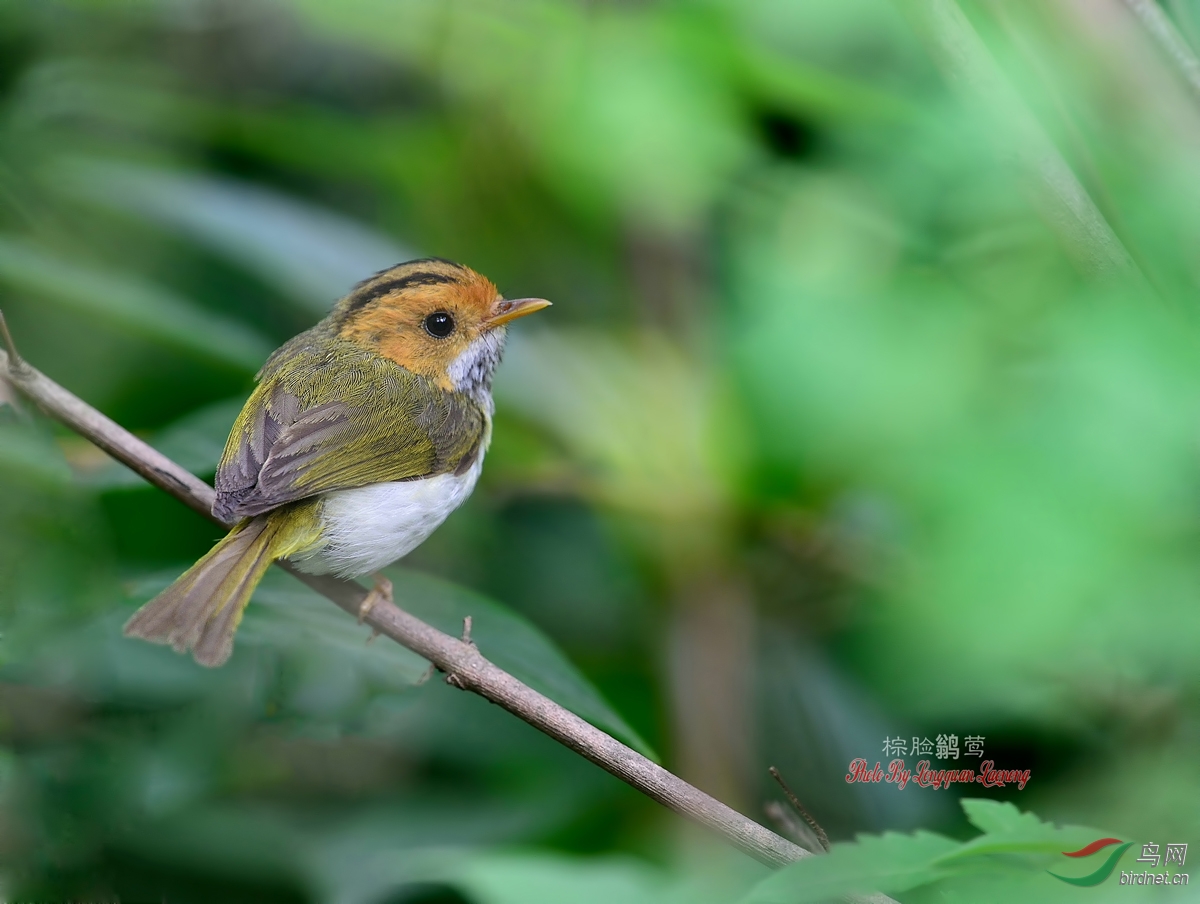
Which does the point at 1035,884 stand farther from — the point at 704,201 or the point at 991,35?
the point at 704,201

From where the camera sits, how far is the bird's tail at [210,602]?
6.48 feet

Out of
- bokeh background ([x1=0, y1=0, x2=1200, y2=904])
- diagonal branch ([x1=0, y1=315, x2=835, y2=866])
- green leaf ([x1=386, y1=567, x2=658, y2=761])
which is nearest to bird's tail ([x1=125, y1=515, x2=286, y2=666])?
diagonal branch ([x1=0, y1=315, x2=835, y2=866])

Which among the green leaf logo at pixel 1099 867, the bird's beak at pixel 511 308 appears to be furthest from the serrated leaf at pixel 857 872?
the bird's beak at pixel 511 308

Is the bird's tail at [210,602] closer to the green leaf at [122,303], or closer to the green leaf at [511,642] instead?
the green leaf at [511,642]

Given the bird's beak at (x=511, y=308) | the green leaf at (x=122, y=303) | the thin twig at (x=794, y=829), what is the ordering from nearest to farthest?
the thin twig at (x=794, y=829) → the green leaf at (x=122, y=303) → the bird's beak at (x=511, y=308)

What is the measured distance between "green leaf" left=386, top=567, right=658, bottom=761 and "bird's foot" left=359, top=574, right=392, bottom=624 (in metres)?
0.07

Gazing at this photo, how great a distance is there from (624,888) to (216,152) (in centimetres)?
311

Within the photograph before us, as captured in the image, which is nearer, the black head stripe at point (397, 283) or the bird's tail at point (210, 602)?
the bird's tail at point (210, 602)

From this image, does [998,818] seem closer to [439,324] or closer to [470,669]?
[470,669]

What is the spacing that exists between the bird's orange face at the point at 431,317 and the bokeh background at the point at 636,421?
Answer: 0.27 metres

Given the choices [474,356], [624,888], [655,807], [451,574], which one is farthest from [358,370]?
[624,888]

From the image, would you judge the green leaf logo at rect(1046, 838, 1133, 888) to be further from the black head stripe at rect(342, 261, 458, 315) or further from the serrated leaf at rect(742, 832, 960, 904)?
the black head stripe at rect(342, 261, 458, 315)

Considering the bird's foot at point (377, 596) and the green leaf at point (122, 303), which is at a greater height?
the green leaf at point (122, 303)

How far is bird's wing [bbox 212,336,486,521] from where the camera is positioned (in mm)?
2264
